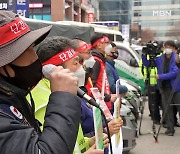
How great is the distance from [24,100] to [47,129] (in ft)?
0.65

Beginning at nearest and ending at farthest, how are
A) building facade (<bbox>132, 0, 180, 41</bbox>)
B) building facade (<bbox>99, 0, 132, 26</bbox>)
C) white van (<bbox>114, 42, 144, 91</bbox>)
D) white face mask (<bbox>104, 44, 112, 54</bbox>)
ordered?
white face mask (<bbox>104, 44, 112, 54</bbox>) → white van (<bbox>114, 42, 144, 91</bbox>) → building facade (<bbox>99, 0, 132, 26</bbox>) → building facade (<bbox>132, 0, 180, 41</bbox>)

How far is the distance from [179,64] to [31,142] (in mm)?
6713

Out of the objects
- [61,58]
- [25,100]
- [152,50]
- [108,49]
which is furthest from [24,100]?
[152,50]

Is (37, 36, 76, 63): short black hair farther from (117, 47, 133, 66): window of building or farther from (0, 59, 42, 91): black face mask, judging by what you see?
(117, 47, 133, 66): window of building

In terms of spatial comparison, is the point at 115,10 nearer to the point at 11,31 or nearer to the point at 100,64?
the point at 100,64

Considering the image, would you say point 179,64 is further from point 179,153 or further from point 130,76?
point 130,76

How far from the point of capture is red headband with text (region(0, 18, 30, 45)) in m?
1.58

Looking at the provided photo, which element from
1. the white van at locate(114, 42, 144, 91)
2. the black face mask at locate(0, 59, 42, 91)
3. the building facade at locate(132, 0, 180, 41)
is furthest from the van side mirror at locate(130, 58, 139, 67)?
the building facade at locate(132, 0, 180, 41)

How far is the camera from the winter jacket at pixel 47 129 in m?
1.43

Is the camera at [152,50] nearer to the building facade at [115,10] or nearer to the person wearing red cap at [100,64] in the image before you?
the person wearing red cap at [100,64]

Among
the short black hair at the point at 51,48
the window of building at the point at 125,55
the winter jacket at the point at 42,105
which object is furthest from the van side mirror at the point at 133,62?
the winter jacket at the point at 42,105

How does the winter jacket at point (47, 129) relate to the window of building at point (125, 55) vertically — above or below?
above

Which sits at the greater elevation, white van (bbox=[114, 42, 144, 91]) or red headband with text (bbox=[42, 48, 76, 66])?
red headband with text (bbox=[42, 48, 76, 66])

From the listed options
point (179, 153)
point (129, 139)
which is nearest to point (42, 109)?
point (129, 139)
